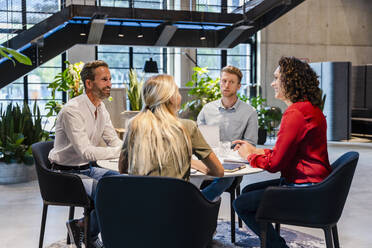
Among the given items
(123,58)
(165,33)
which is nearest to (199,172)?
(165,33)

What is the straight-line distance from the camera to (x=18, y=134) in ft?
18.0

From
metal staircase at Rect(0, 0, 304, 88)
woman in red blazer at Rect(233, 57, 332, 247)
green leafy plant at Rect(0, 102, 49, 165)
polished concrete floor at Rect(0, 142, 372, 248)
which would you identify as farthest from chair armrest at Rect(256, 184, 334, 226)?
metal staircase at Rect(0, 0, 304, 88)

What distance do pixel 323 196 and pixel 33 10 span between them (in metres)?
6.77

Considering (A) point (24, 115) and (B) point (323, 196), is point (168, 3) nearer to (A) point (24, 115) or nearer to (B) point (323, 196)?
(A) point (24, 115)

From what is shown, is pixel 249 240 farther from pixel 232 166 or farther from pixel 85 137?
pixel 85 137

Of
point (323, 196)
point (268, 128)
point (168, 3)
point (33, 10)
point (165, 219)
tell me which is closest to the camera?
point (165, 219)

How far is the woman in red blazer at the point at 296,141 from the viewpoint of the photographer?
2324 mm

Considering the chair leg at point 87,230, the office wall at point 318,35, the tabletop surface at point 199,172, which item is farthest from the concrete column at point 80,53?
the chair leg at point 87,230

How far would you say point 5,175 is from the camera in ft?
18.1

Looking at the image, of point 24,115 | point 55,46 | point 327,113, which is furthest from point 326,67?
point 24,115

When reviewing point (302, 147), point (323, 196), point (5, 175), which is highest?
point (302, 147)

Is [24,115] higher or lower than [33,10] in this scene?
lower

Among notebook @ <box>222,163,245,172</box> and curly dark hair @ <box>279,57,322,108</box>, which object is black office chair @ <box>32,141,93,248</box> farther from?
curly dark hair @ <box>279,57,322,108</box>

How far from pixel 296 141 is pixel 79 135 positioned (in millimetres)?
1326
